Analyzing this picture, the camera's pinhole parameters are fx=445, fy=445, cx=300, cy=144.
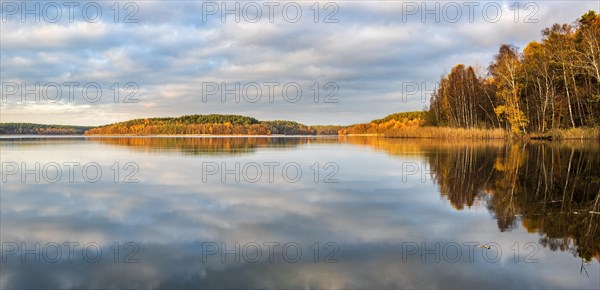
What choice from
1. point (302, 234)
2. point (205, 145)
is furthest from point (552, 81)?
point (302, 234)

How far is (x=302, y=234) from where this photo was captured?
628cm

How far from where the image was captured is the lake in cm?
447

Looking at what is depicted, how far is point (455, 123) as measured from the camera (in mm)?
57469

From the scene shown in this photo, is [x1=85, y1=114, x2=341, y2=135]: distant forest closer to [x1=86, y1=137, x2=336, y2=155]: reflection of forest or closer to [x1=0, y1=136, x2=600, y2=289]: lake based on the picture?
[x1=86, y1=137, x2=336, y2=155]: reflection of forest

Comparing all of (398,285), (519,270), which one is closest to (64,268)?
(398,285)

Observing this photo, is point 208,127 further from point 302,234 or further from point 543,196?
point 302,234

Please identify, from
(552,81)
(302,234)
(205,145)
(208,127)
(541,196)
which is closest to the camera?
(302,234)

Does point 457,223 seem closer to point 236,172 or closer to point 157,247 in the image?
point 157,247

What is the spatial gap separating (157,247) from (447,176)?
10.1m

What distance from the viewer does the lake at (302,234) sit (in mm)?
4473

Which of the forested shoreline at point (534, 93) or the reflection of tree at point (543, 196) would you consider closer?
the reflection of tree at point (543, 196)

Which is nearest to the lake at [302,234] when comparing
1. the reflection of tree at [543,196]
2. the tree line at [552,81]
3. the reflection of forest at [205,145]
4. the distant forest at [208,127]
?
the reflection of tree at [543,196]

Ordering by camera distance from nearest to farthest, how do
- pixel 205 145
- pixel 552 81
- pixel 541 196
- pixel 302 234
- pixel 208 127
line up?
pixel 302 234 → pixel 541 196 → pixel 205 145 → pixel 552 81 → pixel 208 127

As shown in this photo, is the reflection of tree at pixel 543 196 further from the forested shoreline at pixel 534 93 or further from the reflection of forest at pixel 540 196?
the forested shoreline at pixel 534 93
